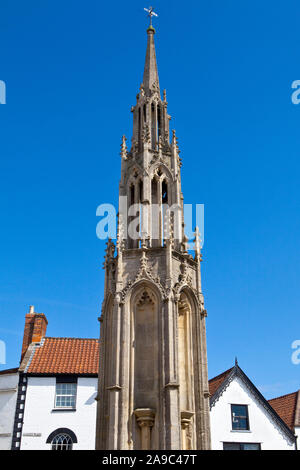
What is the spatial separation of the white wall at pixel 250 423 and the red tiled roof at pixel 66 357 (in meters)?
7.44

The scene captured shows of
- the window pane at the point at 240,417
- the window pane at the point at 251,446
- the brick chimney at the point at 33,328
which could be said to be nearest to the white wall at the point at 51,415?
the brick chimney at the point at 33,328

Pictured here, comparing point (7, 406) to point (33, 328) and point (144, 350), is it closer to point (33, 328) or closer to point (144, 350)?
point (33, 328)

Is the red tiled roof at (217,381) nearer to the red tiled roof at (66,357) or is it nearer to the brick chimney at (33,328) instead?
the red tiled roof at (66,357)

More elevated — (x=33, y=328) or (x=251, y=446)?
(x=33, y=328)

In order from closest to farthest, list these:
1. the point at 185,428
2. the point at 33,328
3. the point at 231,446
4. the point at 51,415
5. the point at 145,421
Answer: the point at 145,421, the point at 185,428, the point at 231,446, the point at 51,415, the point at 33,328

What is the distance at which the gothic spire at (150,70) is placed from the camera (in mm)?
23745

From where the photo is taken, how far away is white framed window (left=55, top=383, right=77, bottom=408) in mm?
28672

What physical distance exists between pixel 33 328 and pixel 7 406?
5.31 metres

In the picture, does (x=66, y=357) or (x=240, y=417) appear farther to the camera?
(x=66, y=357)

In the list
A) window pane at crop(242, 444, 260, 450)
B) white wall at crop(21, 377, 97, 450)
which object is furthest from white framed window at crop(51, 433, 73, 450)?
window pane at crop(242, 444, 260, 450)

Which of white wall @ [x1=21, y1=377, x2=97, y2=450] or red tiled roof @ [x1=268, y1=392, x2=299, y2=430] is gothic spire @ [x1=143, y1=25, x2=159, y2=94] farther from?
red tiled roof @ [x1=268, y1=392, x2=299, y2=430]

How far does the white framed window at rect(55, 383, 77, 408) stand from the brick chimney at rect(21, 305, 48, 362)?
3902mm

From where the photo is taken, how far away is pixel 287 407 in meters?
31.0

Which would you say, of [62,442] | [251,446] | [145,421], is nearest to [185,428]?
[145,421]
